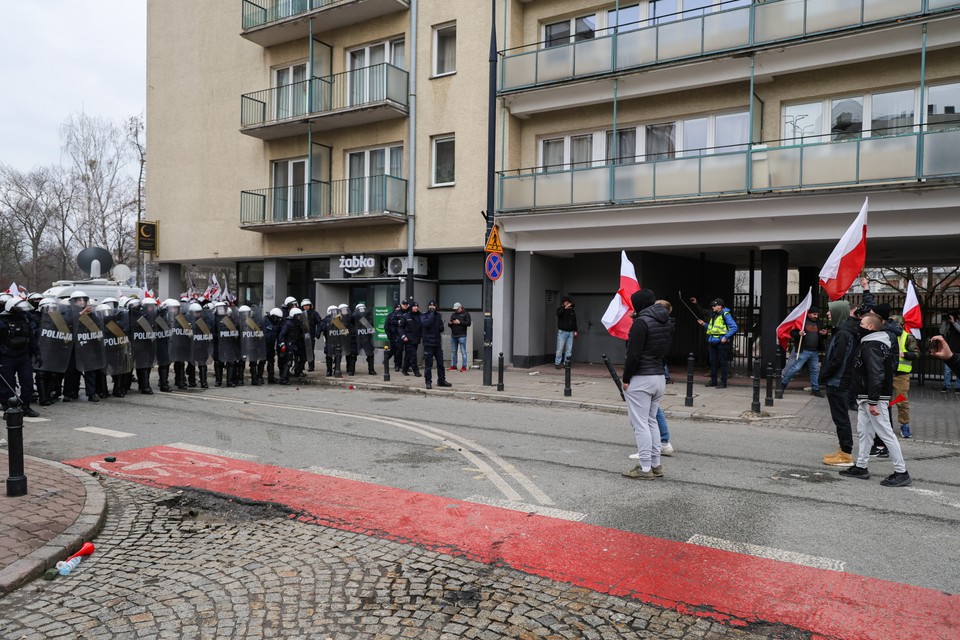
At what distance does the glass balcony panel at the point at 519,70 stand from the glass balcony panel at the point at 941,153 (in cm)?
936

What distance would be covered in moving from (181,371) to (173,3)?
18.4 meters

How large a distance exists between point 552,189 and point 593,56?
3519 mm

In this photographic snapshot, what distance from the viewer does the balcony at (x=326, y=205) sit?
68.2ft

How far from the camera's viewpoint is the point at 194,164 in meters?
26.1

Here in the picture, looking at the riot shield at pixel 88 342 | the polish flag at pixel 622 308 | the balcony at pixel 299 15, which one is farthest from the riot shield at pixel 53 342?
the balcony at pixel 299 15

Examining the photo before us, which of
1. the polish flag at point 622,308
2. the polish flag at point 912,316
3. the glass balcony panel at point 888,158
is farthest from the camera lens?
the glass balcony panel at point 888,158

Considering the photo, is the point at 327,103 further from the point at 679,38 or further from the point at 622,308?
the point at 622,308

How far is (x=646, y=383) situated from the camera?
728 cm

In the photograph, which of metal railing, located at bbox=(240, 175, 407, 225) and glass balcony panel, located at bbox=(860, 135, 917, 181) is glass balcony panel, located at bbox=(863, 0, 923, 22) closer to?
glass balcony panel, located at bbox=(860, 135, 917, 181)

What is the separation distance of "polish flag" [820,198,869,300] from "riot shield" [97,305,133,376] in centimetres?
1222

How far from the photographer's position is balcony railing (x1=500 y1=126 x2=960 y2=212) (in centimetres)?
1375

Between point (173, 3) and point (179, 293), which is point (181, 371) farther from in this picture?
point (173, 3)

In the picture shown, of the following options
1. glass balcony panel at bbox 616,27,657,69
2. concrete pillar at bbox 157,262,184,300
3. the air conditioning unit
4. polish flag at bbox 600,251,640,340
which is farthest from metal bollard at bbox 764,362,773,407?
concrete pillar at bbox 157,262,184,300

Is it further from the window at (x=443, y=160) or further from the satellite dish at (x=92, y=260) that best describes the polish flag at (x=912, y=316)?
the satellite dish at (x=92, y=260)
